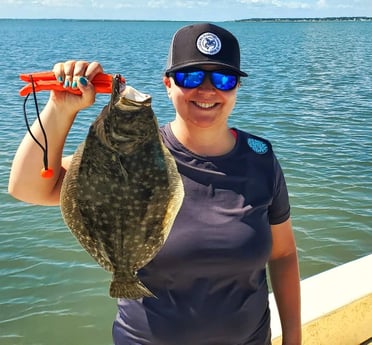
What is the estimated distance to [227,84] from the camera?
7.89 ft

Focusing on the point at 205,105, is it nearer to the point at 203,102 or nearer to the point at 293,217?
the point at 203,102

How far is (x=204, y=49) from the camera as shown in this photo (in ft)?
7.70

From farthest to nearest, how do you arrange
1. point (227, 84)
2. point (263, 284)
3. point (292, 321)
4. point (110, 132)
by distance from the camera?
point (292, 321)
point (263, 284)
point (227, 84)
point (110, 132)

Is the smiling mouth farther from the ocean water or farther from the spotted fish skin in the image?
the ocean water

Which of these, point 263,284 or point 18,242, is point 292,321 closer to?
point 263,284

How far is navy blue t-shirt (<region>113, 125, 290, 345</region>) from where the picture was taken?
7.94ft

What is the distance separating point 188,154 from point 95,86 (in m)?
0.72

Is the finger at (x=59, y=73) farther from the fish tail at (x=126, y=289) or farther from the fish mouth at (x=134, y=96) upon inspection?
the fish tail at (x=126, y=289)

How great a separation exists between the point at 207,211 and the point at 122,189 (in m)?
0.64

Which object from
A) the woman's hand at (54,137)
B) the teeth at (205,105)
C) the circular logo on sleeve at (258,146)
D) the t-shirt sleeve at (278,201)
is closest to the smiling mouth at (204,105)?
the teeth at (205,105)

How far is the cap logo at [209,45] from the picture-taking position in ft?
7.70

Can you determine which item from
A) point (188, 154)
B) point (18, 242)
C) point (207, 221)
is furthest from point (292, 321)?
point (18, 242)

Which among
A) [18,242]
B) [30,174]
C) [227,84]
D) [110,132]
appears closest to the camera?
[110,132]

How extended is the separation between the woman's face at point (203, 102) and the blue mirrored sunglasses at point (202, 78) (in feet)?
0.05
